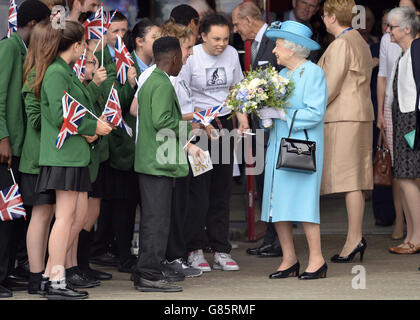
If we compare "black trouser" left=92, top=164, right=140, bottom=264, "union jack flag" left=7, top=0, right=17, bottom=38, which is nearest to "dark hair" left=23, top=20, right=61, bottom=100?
"union jack flag" left=7, top=0, right=17, bottom=38

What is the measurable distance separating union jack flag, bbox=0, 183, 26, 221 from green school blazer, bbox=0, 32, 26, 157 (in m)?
0.28

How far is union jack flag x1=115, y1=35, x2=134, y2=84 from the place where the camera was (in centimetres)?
630

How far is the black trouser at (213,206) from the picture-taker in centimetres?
690

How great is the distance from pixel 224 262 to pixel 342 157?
1198 millimetres

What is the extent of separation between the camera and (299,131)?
6301 mm

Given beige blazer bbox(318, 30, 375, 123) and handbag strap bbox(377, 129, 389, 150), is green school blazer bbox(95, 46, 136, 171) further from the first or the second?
handbag strap bbox(377, 129, 389, 150)

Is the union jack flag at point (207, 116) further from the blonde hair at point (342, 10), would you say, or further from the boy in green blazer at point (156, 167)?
the blonde hair at point (342, 10)

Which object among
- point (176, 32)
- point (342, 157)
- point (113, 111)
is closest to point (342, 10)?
point (342, 157)

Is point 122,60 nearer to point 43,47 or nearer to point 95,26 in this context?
point 95,26

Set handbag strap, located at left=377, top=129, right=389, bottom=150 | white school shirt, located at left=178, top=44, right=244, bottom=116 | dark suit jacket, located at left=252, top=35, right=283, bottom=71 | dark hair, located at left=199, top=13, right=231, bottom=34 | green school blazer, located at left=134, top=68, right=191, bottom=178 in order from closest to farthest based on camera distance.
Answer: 1. green school blazer, located at left=134, top=68, right=191, bottom=178
2. dark hair, located at left=199, top=13, right=231, bottom=34
3. white school shirt, located at left=178, top=44, right=244, bottom=116
4. dark suit jacket, located at left=252, top=35, right=283, bottom=71
5. handbag strap, located at left=377, top=129, right=389, bottom=150

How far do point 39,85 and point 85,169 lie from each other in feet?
1.95

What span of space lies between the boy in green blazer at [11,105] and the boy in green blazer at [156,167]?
30.7 inches

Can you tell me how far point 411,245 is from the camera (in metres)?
7.51

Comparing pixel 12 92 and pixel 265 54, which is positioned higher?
pixel 265 54
